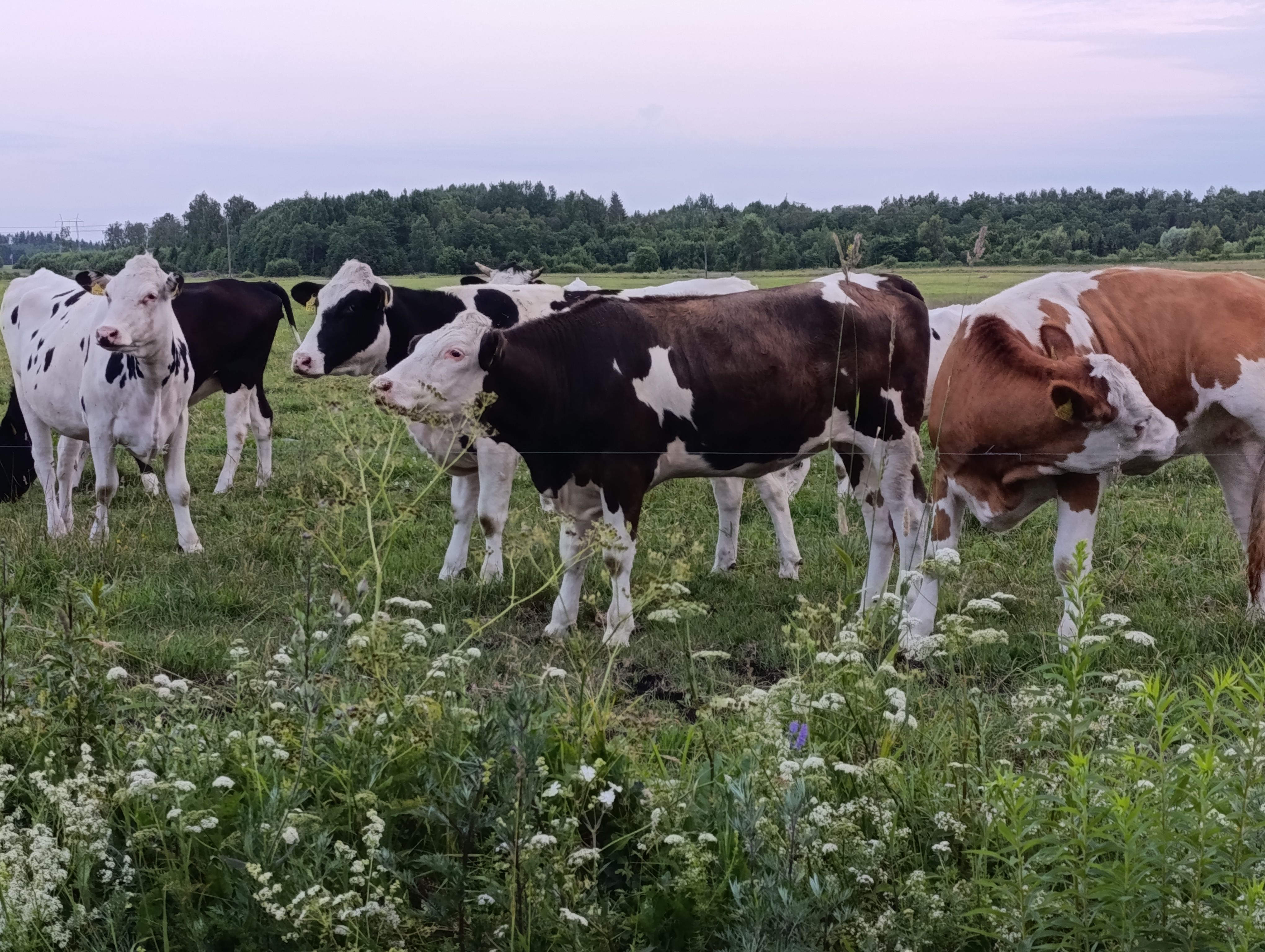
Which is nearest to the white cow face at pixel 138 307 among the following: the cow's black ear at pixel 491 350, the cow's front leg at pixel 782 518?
the cow's black ear at pixel 491 350

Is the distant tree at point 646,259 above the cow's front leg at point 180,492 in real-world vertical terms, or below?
above

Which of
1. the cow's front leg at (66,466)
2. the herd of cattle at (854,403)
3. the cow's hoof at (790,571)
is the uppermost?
the herd of cattle at (854,403)

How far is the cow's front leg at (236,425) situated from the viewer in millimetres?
11211

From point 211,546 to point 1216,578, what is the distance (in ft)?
22.0

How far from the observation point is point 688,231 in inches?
429

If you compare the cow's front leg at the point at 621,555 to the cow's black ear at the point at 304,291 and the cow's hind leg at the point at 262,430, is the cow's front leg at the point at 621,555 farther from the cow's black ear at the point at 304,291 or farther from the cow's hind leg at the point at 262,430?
the cow's hind leg at the point at 262,430

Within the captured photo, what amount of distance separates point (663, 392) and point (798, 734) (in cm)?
369

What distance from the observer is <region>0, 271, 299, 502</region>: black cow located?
36.3 feet

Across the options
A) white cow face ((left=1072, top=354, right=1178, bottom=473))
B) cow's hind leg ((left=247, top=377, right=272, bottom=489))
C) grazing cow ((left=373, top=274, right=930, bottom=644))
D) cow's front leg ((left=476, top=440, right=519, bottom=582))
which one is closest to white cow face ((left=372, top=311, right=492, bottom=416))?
grazing cow ((left=373, top=274, right=930, bottom=644))

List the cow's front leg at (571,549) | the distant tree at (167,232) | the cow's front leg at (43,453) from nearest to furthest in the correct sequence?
the cow's front leg at (571,549) < the cow's front leg at (43,453) < the distant tree at (167,232)

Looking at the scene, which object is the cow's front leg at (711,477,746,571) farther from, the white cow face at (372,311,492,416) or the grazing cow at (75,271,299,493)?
the grazing cow at (75,271,299,493)

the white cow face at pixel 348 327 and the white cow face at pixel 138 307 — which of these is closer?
the white cow face at pixel 138 307

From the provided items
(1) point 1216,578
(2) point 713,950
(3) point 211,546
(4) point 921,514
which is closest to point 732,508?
(4) point 921,514

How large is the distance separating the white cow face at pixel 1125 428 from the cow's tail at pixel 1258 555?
2.37ft
